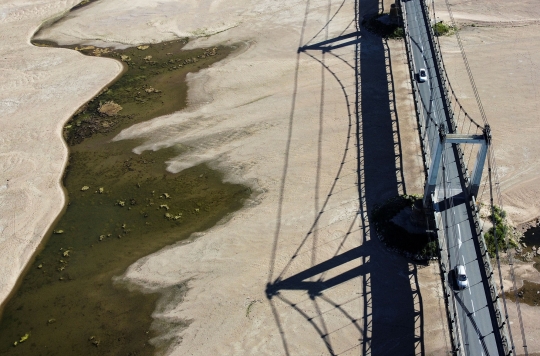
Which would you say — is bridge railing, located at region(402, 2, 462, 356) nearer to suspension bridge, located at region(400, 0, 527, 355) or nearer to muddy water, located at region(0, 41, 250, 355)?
suspension bridge, located at region(400, 0, 527, 355)

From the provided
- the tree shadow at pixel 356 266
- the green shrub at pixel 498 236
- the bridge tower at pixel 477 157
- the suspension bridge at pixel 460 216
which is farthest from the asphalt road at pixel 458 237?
the tree shadow at pixel 356 266

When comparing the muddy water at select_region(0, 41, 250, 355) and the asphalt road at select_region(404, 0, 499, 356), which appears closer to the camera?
the asphalt road at select_region(404, 0, 499, 356)

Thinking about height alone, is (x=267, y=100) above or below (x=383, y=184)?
above

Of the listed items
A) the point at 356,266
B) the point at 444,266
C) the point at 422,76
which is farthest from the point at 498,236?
the point at 422,76

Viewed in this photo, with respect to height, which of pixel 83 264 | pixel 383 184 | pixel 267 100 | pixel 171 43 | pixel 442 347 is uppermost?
pixel 171 43

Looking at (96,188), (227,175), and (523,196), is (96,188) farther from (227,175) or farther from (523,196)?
(523,196)

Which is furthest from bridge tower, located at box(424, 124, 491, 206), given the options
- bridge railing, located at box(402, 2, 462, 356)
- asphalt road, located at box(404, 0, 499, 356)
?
bridge railing, located at box(402, 2, 462, 356)

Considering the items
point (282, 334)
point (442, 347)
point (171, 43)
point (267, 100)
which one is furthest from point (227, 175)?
point (171, 43)
